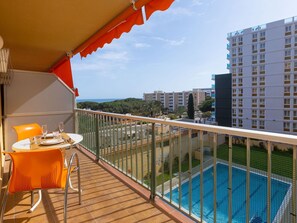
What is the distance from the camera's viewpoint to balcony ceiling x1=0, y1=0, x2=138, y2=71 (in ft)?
7.43

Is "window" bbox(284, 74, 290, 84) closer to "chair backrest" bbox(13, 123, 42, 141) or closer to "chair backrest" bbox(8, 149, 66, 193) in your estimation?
"chair backrest" bbox(13, 123, 42, 141)

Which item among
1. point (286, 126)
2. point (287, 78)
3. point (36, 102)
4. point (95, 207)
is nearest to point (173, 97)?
point (287, 78)

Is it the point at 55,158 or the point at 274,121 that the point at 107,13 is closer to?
the point at 55,158

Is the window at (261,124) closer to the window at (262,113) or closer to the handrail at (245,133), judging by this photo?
the window at (262,113)

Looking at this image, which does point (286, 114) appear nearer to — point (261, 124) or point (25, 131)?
point (261, 124)

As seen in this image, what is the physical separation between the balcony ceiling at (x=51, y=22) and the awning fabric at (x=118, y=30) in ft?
0.43

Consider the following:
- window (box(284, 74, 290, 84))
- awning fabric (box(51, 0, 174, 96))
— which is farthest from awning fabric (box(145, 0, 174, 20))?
window (box(284, 74, 290, 84))

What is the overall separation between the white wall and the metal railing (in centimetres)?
44

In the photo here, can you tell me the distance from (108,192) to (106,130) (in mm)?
1411

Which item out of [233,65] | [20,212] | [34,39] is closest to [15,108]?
[34,39]

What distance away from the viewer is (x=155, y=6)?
6.27 ft

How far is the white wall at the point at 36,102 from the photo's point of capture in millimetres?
4352

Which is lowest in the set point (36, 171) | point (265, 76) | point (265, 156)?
point (36, 171)

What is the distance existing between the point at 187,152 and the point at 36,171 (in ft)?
5.96
